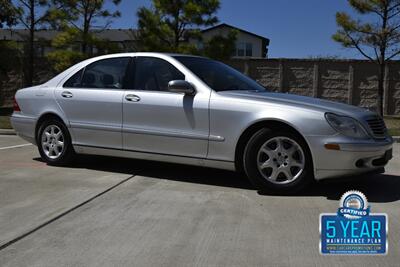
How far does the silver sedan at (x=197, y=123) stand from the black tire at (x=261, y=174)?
0.03 feet

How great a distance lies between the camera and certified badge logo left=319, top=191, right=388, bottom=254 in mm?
3600

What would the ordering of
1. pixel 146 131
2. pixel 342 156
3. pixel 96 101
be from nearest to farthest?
pixel 342 156, pixel 146 131, pixel 96 101

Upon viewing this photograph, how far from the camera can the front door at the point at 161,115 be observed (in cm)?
586

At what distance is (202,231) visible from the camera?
13.9 feet

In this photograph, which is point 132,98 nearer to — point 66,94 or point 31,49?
point 66,94

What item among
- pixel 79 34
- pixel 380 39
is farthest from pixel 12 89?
pixel 380 39

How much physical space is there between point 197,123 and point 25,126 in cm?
294

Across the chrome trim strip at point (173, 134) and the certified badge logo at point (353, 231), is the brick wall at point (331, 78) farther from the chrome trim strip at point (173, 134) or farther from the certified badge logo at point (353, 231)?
the certified badge logo at point (353, 231)

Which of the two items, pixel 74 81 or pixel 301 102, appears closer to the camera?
pixel 301 102

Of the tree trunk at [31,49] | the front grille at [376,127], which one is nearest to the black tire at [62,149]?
the front grille at [376,127]

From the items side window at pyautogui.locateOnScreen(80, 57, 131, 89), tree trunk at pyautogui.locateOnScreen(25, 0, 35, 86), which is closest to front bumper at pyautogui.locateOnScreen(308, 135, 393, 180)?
side window at pyautogui.locateOnScreen(80, 57, 131, 89)

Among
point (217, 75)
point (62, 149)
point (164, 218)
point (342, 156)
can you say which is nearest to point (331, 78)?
point (217, 75)

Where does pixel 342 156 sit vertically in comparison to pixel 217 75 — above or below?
below

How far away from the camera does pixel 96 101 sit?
663 centimetres
